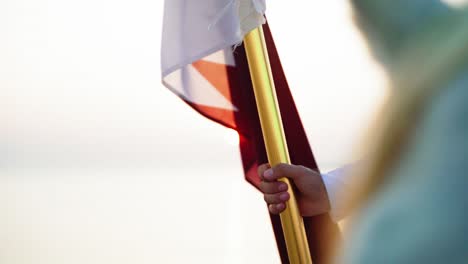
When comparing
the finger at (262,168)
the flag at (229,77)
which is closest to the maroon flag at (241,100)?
the flag at (229,77)

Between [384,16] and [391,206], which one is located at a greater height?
[384,16]

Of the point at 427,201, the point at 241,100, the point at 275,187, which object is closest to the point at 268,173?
the point at 275,187

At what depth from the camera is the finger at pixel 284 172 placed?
3.92 feet

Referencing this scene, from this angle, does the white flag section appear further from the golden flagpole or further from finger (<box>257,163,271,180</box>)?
finger (<box>257,163,271,180</box>)

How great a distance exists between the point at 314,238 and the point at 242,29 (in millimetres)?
422

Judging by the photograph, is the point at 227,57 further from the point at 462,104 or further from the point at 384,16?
the point at 462,104

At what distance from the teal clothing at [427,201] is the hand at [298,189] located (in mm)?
476

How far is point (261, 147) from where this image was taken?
134 cm

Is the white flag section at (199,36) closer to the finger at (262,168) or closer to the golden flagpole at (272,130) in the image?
the golden flagpole at (272,130)

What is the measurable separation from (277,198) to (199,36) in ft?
1.15

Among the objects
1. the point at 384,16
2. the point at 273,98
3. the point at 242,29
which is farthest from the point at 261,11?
the point at 384,16

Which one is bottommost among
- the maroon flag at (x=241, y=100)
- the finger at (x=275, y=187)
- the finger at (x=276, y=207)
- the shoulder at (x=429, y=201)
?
the shoulder at (x=429, y=201)

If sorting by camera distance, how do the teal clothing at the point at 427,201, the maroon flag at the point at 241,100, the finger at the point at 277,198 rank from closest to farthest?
the teal clothing at the point at 427,201 → the finger at the point at 277,198 → the maroon flag at the point at 241,100

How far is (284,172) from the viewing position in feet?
3.91
